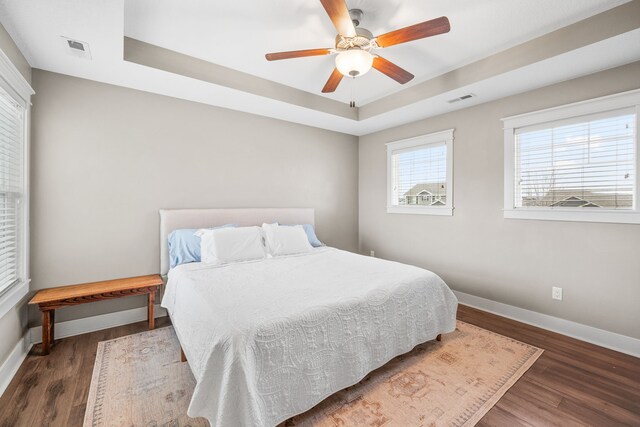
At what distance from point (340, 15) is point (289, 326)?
1.86 metres

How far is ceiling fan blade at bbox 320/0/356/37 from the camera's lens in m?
1.67

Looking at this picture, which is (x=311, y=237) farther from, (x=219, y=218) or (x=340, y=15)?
(x=340, y=15)

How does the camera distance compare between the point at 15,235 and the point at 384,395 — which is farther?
the point at 15,235

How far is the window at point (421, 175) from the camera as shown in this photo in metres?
3.73

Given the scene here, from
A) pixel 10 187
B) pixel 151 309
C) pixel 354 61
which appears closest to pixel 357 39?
pixel 354 61

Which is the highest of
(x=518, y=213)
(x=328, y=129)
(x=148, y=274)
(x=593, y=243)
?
(x=328, y=129)

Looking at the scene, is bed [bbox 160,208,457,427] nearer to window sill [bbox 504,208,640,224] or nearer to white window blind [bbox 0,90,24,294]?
white window blind [bbox 0,90,24,294]

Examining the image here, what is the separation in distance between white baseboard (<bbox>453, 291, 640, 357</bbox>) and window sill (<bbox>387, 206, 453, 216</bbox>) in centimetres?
105

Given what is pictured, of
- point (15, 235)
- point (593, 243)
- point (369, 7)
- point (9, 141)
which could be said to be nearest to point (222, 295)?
point (15, 235)

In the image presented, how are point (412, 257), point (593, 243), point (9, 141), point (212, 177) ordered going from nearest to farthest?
1. point (9, 141)
2. point (593, 243)
3. point (212, 177)
4. point (412, 257)

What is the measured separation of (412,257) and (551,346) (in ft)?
6.01

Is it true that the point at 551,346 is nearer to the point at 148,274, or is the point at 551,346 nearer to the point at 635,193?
the point at 635,193

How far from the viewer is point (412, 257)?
417 cm

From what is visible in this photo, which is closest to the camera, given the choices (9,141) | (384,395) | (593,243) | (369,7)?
(384,395)
